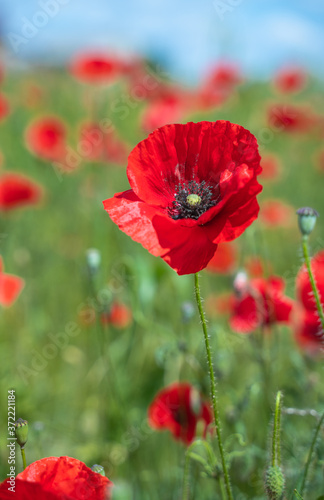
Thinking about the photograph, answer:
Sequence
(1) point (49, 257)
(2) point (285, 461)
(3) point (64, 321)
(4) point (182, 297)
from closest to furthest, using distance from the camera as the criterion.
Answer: (2) point (285, 461)
(4) point (182, 297)
(3) point (64, 321)
(1) point (49, 257)

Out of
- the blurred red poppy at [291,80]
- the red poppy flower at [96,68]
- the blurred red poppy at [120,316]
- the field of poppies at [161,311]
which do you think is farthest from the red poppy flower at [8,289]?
the blurred red poppy at [291,80]

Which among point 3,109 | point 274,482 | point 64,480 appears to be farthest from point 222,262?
point 3,109

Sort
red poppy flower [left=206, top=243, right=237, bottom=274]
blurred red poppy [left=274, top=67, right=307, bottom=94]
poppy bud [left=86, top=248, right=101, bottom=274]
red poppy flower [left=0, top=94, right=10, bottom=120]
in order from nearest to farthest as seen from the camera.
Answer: poppy bud [left=86, top=248, right=101, bottom=274] → red poppy flower [left=206, top=243, right=237, bottom=274] → red poppy flower [left=0, top=94, right=10, bottom=120] → blurred red poppy [left=274, top=67, right=307, bottom=94]

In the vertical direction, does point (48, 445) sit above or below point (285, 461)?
above

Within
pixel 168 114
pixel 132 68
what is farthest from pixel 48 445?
pixel 132 68

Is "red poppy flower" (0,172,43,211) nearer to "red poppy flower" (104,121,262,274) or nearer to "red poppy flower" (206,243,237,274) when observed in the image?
"red poppy flower" (206,243,237,274)

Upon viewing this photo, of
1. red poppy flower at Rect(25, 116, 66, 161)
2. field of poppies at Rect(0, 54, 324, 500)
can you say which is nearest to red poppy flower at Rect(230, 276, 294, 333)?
field of poppies at Rect(0, 54, 324, 500)

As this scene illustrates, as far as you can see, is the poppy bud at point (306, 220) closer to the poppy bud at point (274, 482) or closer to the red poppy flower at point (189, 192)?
the red poppy flower at point (189, 192)

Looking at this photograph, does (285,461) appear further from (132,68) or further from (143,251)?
(132,68)
